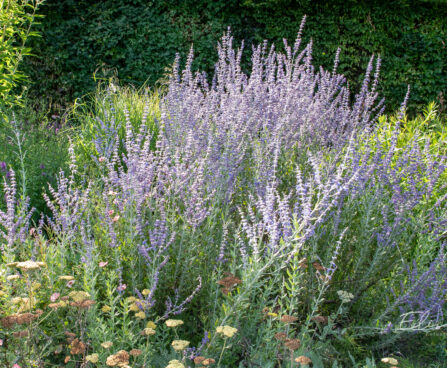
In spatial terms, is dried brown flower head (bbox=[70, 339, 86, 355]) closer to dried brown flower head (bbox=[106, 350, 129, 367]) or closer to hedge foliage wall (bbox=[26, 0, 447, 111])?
dried brown flower head (bbox=[106, 350, 129, 367])

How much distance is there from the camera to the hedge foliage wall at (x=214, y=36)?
7.77m

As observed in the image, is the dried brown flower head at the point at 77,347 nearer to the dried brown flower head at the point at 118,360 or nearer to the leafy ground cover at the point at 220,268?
the leafy ground cover at the point at 220,268

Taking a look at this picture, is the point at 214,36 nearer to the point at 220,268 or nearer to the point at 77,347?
the point at 220,268

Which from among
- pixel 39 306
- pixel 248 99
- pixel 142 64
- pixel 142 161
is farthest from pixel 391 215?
pixel 142 64

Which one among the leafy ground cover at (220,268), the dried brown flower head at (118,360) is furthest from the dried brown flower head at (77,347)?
the dried brown flower head at (118,360)

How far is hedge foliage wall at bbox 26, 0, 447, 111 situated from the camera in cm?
777

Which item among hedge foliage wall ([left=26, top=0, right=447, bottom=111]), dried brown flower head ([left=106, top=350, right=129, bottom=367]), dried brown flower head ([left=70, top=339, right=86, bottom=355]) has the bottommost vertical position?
dried brown flower head ([left=70, top=339, right=86, bottom=355])

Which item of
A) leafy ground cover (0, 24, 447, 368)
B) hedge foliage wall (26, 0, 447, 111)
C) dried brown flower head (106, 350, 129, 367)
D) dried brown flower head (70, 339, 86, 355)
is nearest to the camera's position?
dried brown flower head (106, 350, 129, 367)

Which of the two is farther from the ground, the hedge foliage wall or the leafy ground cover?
the hedge foliage wall

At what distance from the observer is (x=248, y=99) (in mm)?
3781

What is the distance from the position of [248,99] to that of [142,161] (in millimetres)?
1511

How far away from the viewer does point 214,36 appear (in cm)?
793

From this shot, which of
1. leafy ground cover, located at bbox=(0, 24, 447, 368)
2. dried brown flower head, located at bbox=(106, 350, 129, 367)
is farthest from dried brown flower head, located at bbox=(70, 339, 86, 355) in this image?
dried brown flower head, located at bbox=(106, 350, 129, 367)

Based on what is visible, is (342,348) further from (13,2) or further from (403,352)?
(13,2)
